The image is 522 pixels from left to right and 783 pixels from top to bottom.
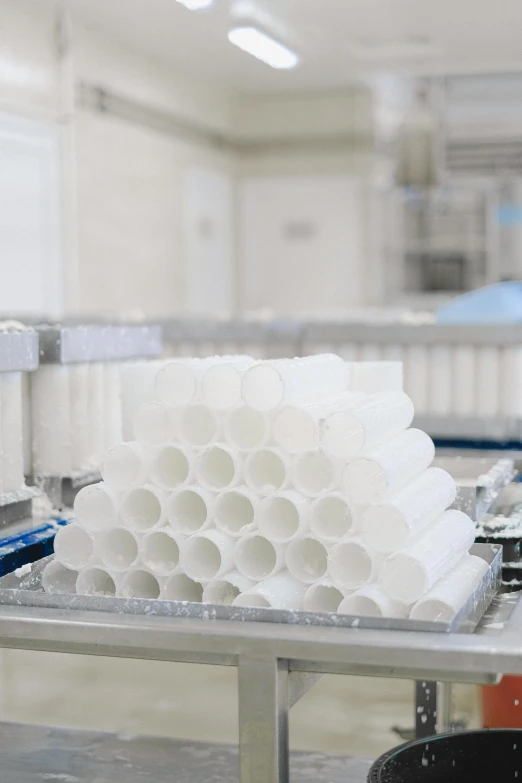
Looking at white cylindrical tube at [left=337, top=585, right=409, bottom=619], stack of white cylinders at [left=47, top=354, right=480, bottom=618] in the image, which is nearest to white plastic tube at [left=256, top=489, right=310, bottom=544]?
stack of white cylinders at [left=47, top=354, right=480, bottom=618]

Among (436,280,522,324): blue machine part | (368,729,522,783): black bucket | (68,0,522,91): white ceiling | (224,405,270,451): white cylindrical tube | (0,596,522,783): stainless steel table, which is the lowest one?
(368,729,522,783): black bucket

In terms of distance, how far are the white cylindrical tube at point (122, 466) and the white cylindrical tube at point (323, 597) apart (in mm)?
313

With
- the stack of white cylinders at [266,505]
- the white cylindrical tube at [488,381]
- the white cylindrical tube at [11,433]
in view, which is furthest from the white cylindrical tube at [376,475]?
the white cylindrical tube at [488,381]

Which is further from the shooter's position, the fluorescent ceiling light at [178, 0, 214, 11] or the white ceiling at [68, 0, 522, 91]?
the white ceiling at [68, 0, 522, 91]

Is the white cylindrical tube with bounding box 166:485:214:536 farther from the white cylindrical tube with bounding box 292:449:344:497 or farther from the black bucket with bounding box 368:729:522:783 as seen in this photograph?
the black bucket with bounding box 368:729:522:783

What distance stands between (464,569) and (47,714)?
6.48 ft

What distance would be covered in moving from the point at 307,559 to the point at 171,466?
0.24 m

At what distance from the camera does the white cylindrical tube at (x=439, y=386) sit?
333 centimetres

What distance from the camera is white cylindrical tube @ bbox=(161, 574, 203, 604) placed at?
1.42m

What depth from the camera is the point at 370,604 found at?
1298mm

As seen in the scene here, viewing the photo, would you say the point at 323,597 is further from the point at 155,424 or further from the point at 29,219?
the point at 29,219

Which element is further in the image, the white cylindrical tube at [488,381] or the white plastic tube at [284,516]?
the white cylindrical tube at [488,381]

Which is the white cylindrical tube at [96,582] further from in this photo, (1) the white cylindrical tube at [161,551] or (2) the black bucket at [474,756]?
(2) the black bucket at [474,756]

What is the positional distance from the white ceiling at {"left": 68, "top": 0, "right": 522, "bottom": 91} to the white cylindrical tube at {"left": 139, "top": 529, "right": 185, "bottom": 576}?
443 cm
